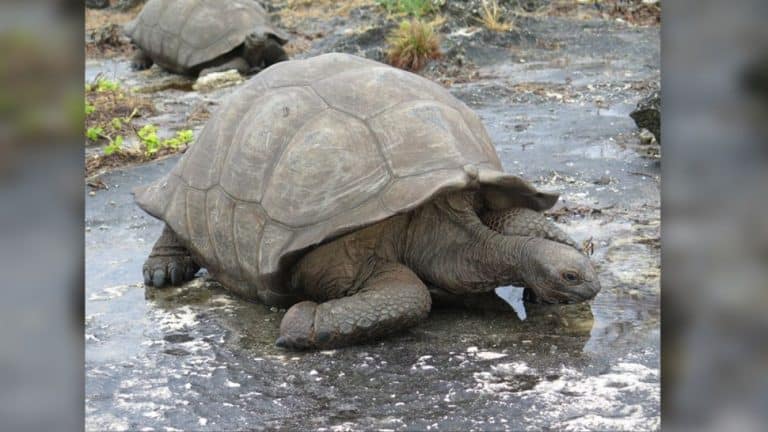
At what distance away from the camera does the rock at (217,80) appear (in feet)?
30.2

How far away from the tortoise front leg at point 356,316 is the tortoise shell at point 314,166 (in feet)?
0.77

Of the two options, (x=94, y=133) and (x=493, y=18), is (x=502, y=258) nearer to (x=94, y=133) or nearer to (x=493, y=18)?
(x=94, y=133)

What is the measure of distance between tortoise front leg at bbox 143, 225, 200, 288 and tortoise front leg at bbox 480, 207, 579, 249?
1.37 m

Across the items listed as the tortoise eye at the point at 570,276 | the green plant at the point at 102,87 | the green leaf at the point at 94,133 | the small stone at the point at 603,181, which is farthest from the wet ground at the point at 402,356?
the green plant at the point at 102,87

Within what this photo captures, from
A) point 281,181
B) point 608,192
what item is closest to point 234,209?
point 281,181

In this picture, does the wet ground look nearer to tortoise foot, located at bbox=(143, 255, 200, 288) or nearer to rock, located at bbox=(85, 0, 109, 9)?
tortoise foot, located at bbox=(143, 255, 200, 288)

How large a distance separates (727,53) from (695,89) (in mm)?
23

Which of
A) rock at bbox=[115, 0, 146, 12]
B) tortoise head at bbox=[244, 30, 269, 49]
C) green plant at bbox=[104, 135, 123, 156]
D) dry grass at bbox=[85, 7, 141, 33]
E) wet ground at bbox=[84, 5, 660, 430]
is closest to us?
wet ground at bbox=[84, 5, 660, 430]

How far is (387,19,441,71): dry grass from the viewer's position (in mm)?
8906

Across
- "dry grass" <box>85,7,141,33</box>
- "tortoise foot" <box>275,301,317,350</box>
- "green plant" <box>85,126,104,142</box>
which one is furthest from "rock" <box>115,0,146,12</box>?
"tortoise foot" <box>275,301,317,350</box>

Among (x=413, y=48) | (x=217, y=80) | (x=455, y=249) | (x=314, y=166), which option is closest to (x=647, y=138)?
(x=455, y=249)

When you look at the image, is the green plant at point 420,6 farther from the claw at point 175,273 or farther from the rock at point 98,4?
the rock at point 98,4

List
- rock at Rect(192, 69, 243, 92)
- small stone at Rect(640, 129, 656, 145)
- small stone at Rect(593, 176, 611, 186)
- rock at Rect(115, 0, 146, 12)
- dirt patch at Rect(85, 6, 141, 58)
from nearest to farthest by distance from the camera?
small stone at Rect(593, 176, 611, 186), small stone at Rect(640, 129, 656, 145), rock at Rect(192, 69, 243, 92), dirt patch at Rect(85, 6, 141, 58), rock at Rect(115, 0, 146, 12)

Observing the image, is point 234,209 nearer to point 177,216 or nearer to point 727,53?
point 177,216
